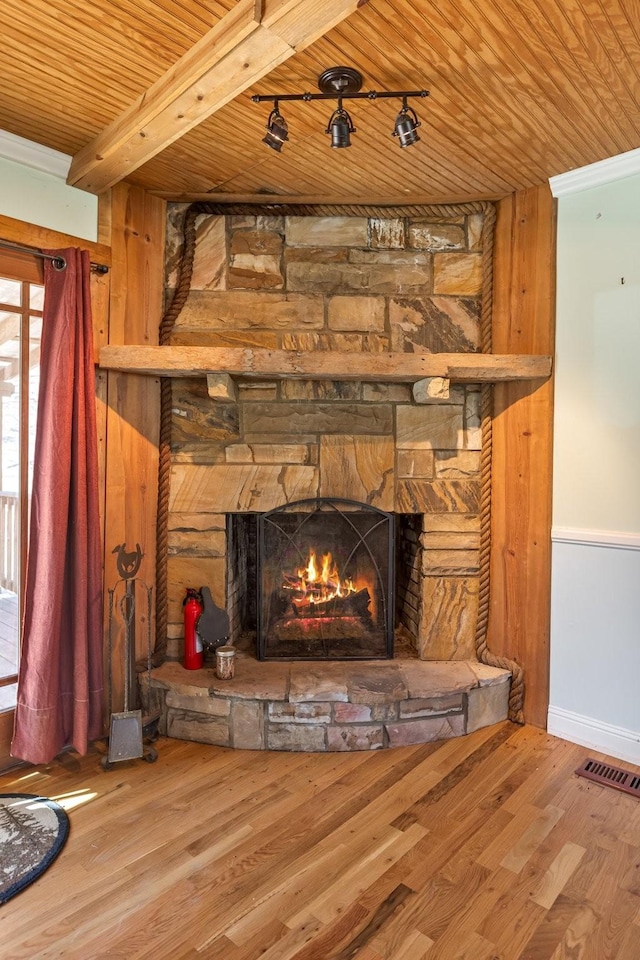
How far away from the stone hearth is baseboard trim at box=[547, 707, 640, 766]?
1.17ft

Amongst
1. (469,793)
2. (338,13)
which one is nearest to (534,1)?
(338,13)

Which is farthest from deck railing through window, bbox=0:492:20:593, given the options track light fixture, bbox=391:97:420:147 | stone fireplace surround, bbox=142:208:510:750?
track light fixture, bbox=391:97:420:147

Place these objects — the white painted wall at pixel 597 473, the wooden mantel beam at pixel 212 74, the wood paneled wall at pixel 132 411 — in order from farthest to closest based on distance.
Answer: the wood paneled wall at pixel 132 411 < the white painted wall at pixel 597 473 < the wooden mantel beam at pixel 212 74

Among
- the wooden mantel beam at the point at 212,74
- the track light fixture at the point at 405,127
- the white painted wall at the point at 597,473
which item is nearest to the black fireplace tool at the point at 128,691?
the wooden mantel beam at the point at 212,74

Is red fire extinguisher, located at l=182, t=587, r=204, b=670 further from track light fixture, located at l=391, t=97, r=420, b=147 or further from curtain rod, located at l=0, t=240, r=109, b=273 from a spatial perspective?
track light fixture, located at l=391, t=97, r=420, b=147

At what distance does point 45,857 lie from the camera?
1.75m

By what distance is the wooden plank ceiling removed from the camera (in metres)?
1.57

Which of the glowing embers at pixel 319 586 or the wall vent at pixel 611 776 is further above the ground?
the glowing embers at pixel 319 586

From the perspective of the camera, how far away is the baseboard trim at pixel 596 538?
7.69 ft

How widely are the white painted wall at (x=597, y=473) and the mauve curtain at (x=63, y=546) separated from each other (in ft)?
6.86

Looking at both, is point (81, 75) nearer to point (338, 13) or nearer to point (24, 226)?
point (24, 226)

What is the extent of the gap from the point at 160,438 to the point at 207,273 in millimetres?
835

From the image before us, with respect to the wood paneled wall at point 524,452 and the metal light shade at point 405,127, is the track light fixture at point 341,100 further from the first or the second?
the wood paneled wall at point 524,452

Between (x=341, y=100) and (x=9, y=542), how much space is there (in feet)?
7.20
